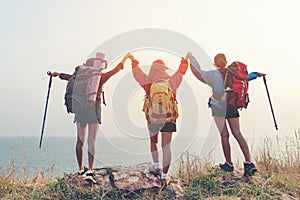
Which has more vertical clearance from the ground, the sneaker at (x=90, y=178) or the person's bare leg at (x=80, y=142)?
the person's bare leg at (x=80, y=142)

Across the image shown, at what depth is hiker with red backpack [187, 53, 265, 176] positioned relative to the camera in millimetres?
5789

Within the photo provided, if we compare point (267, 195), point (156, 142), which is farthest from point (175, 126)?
point (267, 195)

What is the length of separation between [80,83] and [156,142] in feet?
4.87

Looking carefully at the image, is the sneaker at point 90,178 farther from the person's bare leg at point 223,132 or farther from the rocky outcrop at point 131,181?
the person's bare leg at point 223,132

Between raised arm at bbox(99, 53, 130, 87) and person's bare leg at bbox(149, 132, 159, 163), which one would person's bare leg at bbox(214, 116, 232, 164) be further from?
raised arm at bbox(99, 53, 130, 87)

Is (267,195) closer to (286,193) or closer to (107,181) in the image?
(286,193)

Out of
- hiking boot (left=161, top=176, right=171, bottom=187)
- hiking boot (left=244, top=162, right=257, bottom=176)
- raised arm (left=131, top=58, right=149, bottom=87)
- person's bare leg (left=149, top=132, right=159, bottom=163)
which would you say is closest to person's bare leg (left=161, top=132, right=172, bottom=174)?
person's bare leg (left=149, top=132, right=159, bottom=163)

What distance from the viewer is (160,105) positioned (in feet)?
17.5

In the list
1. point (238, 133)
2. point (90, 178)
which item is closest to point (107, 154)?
point (90, 178)

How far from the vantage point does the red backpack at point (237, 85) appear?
5762 millimetres

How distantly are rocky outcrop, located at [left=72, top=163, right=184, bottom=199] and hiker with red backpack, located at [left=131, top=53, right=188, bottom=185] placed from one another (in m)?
0.12

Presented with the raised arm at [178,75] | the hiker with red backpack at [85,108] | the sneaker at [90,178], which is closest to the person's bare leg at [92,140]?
the hiker with red backpack at [85,108]

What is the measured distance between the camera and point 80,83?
17.8 ft

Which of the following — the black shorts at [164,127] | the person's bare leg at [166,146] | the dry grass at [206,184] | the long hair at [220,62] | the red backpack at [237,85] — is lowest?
the dry grass at [206,184]
